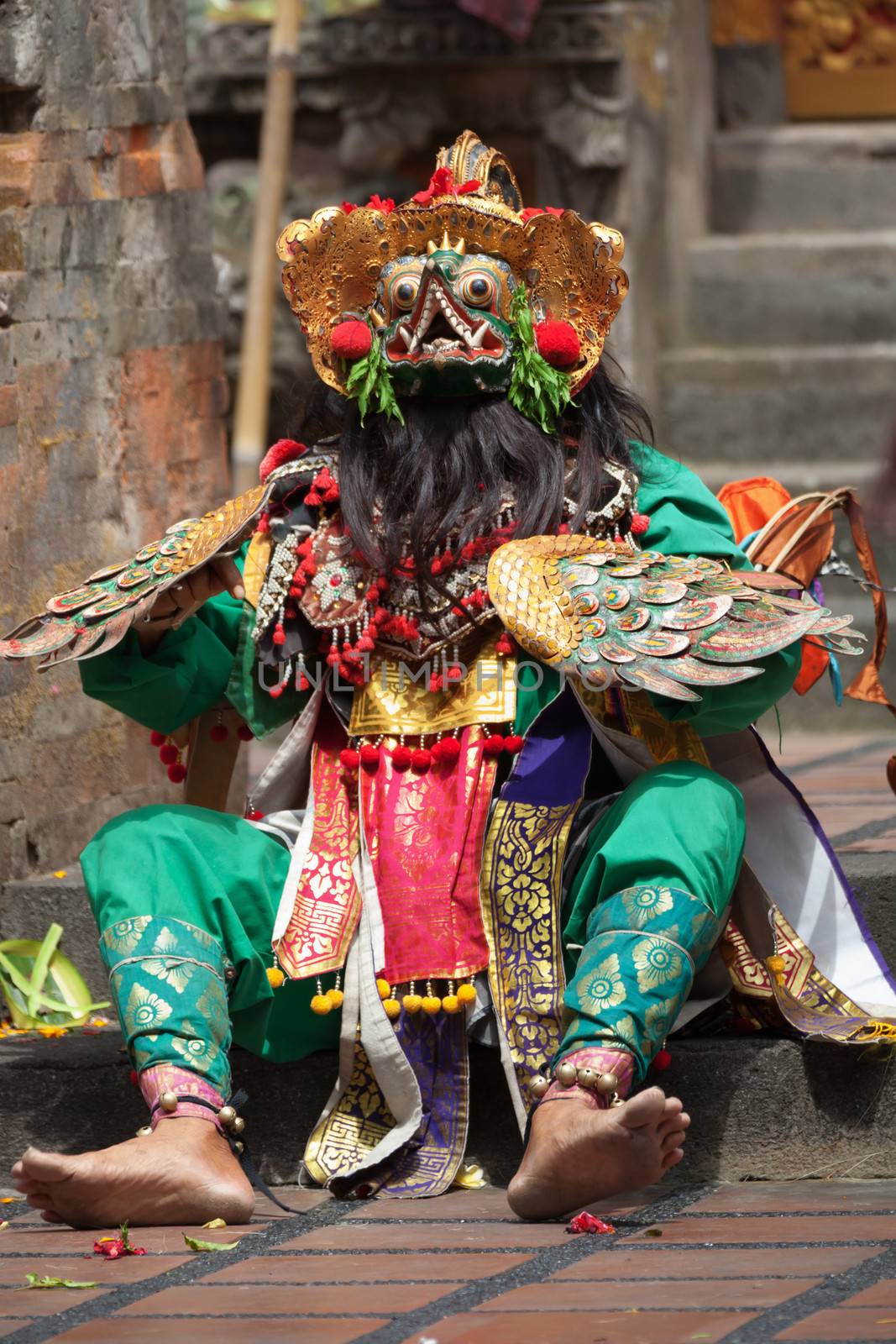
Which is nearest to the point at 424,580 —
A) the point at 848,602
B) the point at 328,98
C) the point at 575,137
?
the point at 848,602

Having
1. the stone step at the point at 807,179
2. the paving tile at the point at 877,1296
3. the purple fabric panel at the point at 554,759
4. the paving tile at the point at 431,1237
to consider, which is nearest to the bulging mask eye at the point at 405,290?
the purple fabric panel at the point at 554,759

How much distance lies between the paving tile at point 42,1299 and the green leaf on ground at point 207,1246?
0.60ft

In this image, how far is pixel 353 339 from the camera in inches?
144

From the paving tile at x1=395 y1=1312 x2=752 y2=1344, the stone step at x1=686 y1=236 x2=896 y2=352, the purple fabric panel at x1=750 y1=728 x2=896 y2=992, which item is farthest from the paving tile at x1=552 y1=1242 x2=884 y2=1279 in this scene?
the stone step at x1=686 y1=236 x2=896 y2=352

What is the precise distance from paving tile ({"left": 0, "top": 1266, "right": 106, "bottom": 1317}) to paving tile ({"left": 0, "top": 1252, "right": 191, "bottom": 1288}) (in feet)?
0.11

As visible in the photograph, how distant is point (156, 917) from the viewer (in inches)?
132

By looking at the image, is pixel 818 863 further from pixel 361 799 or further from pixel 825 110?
pixel 825 110

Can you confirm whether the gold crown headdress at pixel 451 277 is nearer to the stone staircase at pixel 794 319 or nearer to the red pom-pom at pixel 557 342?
the red pom-pom at pixel 557 342

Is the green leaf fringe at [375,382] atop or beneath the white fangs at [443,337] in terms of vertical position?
→ beneath

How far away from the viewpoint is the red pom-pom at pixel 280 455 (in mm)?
3801

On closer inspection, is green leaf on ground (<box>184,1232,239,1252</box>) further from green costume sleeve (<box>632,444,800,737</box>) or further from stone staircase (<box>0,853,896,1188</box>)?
green costume sleeve (<box>632,444,800,737</box>)

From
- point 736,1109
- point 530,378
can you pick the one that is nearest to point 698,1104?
point 736,1109

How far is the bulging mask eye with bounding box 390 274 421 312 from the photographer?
362 cm

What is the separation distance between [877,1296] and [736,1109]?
0.83 m
